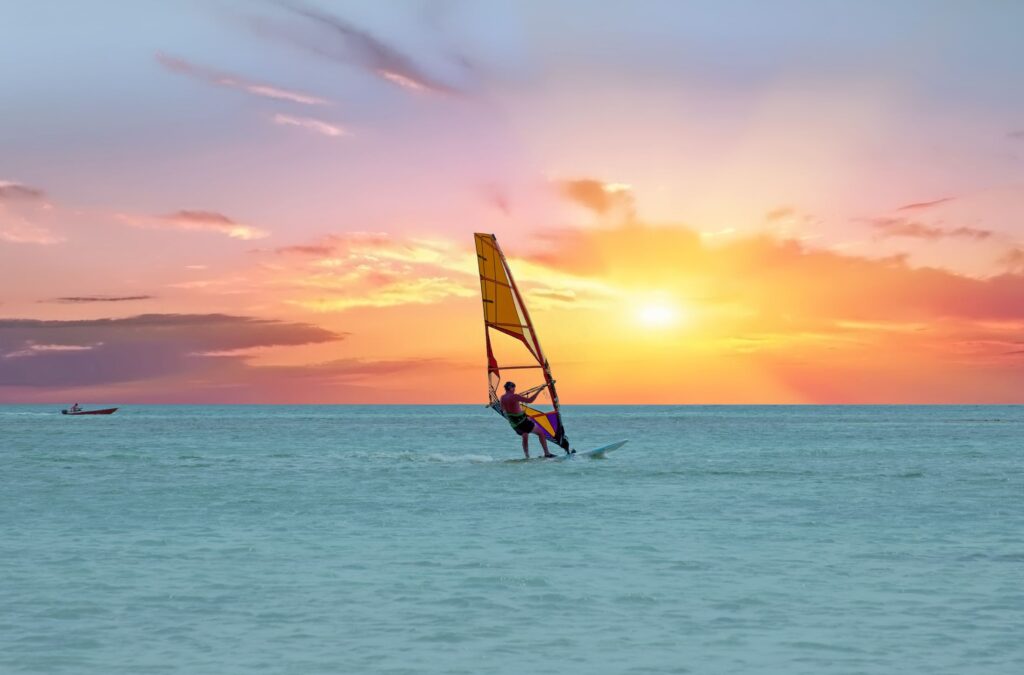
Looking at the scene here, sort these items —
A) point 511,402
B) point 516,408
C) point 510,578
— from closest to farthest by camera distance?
point 510,578, point 511,402, point 516,408

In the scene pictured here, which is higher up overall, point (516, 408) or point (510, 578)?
point (516, 408)

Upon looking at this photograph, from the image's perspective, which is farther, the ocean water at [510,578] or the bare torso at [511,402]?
the bare torso at [511,402]

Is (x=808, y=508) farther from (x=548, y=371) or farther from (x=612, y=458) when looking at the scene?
(x=612, y=458)

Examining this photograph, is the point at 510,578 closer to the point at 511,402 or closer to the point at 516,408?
the point at 511,402

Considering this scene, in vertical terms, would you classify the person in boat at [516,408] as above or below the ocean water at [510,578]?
above

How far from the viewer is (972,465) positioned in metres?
34.7

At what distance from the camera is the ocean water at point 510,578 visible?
29.1 feet

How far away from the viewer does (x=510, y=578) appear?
1213 centimetres

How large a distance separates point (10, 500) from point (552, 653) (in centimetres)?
1603

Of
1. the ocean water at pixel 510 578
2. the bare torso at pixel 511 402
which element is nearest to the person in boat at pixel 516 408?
the bare torso at pixel 511 402

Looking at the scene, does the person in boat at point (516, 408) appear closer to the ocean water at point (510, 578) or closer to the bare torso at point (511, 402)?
the bare torso at point (511, 402)

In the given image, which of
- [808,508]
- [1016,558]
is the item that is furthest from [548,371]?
[1016,558]

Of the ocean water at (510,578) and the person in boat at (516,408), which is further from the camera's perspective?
the person in boat at (516,408)

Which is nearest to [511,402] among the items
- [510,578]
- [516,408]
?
[516,408]
